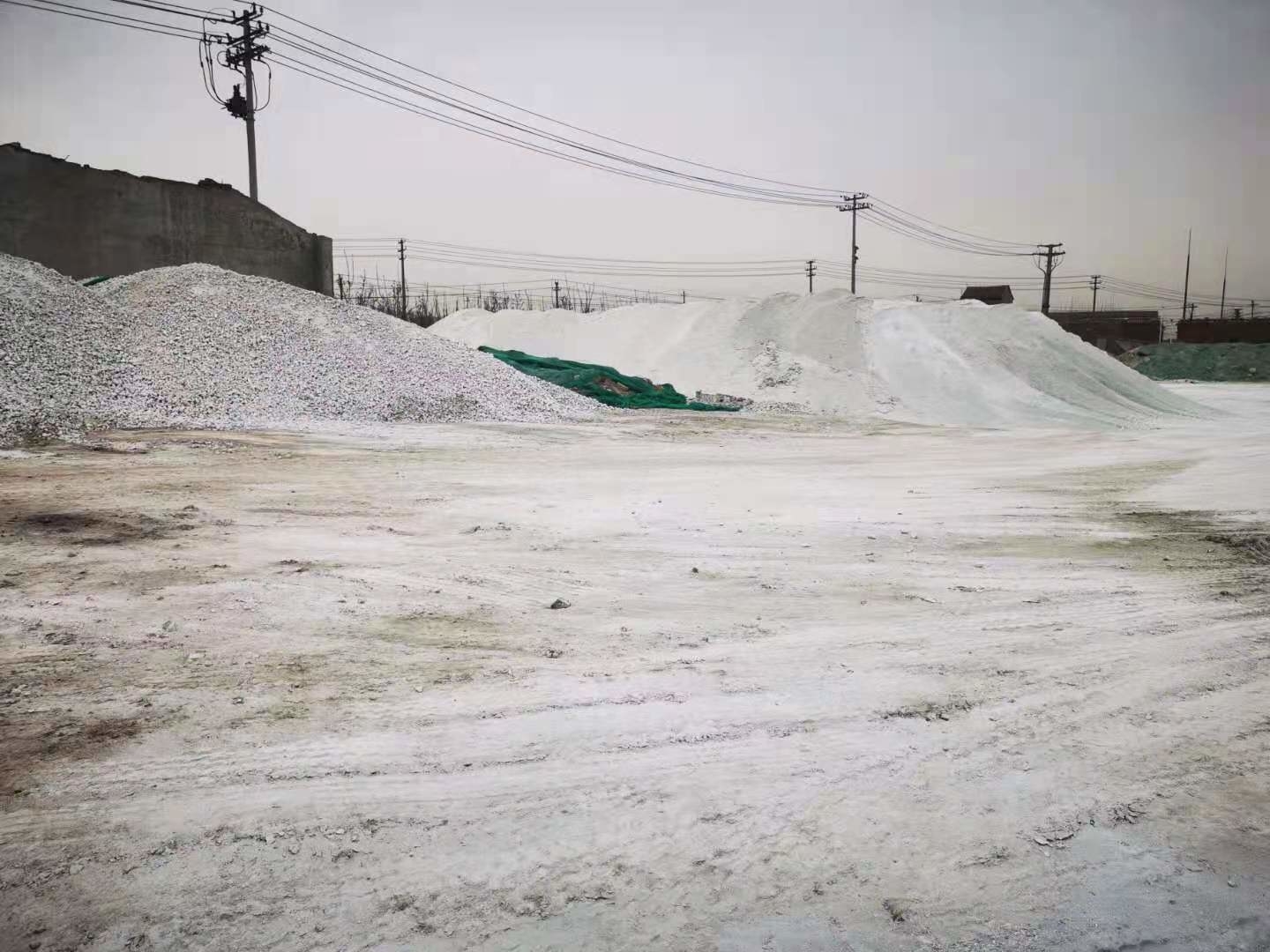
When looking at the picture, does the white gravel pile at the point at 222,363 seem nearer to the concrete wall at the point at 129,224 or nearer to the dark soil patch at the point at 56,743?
the concrete wall at the point at 129,224

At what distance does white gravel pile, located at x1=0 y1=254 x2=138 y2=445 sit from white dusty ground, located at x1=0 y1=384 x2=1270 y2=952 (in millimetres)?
4177

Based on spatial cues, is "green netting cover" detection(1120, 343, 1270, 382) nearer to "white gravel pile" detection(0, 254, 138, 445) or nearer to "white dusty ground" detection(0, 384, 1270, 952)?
"white dusty ground" detection(0, 384, 1270, 952)

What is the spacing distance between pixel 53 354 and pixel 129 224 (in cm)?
997

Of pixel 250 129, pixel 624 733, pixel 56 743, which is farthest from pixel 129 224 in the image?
pixel 624 733

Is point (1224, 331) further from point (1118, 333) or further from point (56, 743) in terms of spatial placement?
point (56, 743)

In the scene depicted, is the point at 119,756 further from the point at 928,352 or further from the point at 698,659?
the point at 928,352

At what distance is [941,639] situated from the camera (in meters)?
3.55

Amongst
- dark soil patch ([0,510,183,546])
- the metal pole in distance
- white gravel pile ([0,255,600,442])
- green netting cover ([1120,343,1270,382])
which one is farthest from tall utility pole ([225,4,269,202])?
green netting cover ([1120,343,1270,382])

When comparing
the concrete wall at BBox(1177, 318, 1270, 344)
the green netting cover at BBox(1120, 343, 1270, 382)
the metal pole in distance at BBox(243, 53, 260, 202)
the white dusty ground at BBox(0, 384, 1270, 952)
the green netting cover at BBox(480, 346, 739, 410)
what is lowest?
A: the white dusty ground at BBox(0, 384, 1270, 952)

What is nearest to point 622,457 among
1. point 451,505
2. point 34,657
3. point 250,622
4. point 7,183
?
point 451,505

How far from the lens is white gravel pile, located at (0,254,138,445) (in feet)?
29.3

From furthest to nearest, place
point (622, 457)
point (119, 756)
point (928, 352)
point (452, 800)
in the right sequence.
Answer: point (928, 352) → point (622, 457) → point (119, 756) → point (452, 800)

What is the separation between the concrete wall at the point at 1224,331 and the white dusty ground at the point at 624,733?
127 ft

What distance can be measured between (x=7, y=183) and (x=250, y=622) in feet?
60.8
